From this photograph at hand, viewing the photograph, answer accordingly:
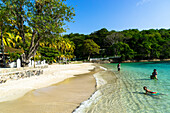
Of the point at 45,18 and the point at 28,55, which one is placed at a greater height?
the point at 45,18

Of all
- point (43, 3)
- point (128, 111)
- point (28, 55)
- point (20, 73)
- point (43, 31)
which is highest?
point (43, 3)

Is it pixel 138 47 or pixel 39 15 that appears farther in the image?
pixel 138 47

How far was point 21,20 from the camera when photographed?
1392cm

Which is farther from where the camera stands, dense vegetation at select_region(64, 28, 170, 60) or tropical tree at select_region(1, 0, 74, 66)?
dense vegetation at select_region(64, 28, 170, 60)

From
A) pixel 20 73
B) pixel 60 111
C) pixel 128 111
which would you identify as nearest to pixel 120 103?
pixel 128 111

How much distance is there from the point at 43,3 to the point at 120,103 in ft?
47.3

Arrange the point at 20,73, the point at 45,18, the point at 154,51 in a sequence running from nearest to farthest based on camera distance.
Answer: the point at 20,73 → the point at 45,18 → the point at 154,51

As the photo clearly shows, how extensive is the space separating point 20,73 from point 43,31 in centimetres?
589

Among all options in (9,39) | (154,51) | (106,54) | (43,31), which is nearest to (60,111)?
(43,31)

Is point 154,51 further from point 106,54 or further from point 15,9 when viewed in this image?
point 15,9

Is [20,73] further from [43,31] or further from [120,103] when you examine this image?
[120,103]

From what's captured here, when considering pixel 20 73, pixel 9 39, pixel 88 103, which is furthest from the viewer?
pixel 9 39

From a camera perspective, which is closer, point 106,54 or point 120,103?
point 120,103

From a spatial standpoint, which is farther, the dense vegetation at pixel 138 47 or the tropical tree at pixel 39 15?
the dense vegetation at pixel 138 47
